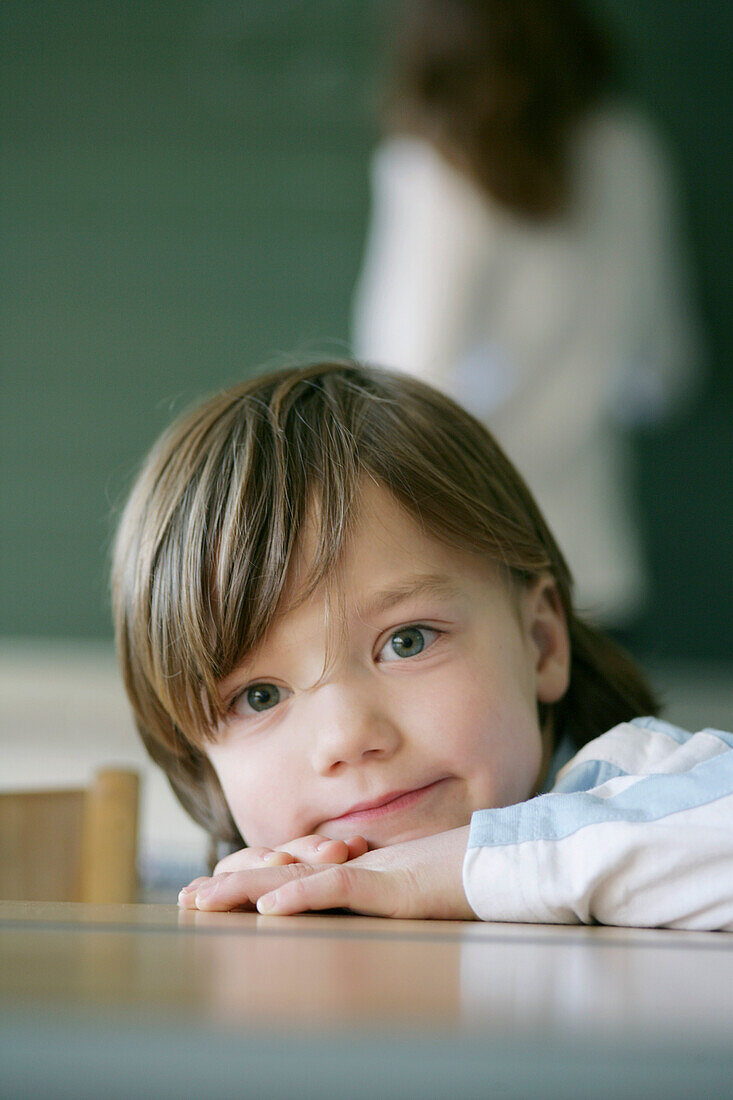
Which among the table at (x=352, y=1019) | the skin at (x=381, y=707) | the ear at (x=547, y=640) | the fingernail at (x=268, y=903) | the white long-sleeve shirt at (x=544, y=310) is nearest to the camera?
the table at (x=352, y=1019)

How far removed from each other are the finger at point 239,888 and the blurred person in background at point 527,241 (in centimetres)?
119

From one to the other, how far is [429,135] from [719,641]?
1370mm

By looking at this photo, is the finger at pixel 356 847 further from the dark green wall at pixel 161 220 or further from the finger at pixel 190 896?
the dark green wall at pixel 161 220

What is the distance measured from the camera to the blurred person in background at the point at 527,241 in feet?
6.29

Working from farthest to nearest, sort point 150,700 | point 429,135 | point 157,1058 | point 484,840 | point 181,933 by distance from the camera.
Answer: point 429,135 → point 150,700 → point 484,840 → point 181,933 → point 157,1058

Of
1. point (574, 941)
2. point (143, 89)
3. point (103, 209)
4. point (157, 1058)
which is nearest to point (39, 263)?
point (103, 209)

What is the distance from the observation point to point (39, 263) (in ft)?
9.15

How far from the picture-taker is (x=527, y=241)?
1938mm

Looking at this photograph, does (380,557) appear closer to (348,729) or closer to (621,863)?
(348,729)

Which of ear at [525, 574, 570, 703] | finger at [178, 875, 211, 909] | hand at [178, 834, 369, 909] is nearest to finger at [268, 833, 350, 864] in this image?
hand at [178, 834, 369, 909]

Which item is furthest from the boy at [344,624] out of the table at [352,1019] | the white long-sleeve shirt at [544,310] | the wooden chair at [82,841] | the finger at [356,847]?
the white long-sleeve shirt at [544,310]

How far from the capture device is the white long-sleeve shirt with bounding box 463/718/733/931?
69 centimetres

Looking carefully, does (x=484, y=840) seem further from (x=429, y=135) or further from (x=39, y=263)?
(x=39, y=263)

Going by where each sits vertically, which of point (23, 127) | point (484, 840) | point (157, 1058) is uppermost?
point (23, 127)
